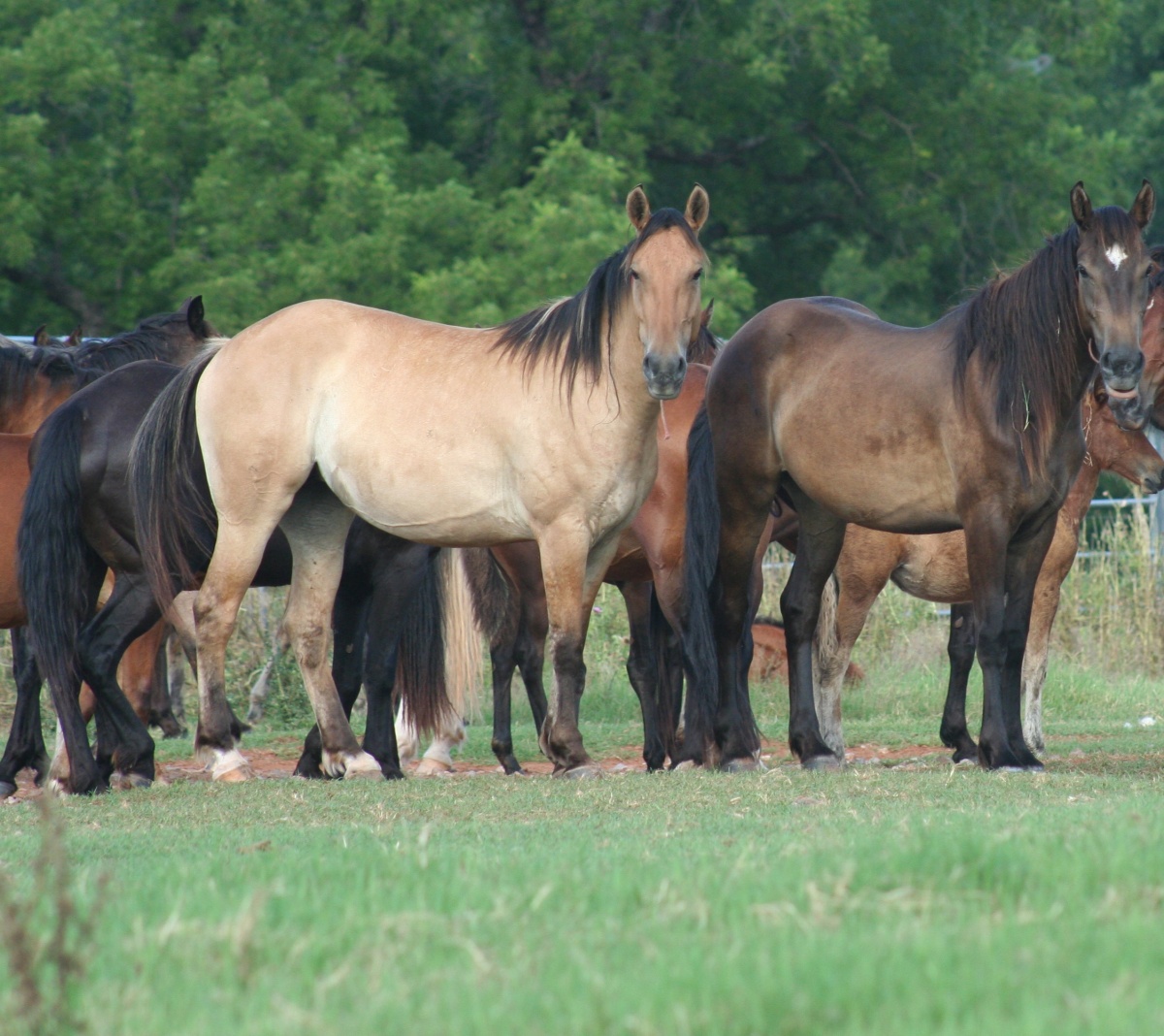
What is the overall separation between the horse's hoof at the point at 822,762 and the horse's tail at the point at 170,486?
125 inches

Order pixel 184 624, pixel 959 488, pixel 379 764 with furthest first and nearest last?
pixel 184 624 → pixel 379 764 → pixel 959 488

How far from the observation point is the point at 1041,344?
22.7ft

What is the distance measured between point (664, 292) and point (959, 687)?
356 cm

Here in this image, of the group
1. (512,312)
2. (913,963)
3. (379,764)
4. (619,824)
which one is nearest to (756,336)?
(379,764)

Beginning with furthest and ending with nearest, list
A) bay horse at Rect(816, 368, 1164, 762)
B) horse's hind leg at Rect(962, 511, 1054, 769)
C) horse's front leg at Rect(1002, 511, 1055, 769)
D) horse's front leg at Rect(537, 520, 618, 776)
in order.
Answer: bay horse at Rect(816, 368, 1164, 762) < horse's front leg at Rect(537, 520, 618, 776) < horse's front leg at Rect(1002, 511, 1055, 769) < horse's hind leg at Rect(962, 511, 1054, 769)

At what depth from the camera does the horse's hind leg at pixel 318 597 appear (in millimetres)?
7738

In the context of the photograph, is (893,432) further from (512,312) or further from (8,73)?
(8,73)

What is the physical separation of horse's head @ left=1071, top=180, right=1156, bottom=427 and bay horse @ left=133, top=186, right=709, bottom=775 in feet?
5.51

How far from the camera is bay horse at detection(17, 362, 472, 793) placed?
725 centimetres

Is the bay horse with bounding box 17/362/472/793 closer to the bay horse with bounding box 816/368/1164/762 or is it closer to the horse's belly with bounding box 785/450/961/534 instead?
the horse's belly with bounding box 785/450/961/534

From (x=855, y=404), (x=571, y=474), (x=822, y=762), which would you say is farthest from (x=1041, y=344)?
(x=822, y=762)

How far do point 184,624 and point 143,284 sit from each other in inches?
599

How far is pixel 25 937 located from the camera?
2688 millimetres

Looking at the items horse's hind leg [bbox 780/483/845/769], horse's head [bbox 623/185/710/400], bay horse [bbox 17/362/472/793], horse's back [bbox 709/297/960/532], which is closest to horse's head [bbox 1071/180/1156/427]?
Result: horse's back [bbox 709/297/960/532]
